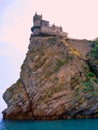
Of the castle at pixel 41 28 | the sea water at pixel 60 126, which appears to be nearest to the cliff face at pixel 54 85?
the castle at pixel 41 28

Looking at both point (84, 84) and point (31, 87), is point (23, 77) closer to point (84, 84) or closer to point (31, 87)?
point (31, 87)

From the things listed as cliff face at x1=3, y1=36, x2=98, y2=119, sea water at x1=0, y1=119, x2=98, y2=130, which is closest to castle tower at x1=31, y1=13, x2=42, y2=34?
cliff face at x1=3, y1=36, x2=98, y2=119

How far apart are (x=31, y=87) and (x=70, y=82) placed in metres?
8.55

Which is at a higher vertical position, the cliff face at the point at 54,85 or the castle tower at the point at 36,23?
the castle tower at the point at 36,23

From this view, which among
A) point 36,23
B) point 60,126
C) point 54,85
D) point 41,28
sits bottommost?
point 60,126

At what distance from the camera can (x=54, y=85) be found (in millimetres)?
55688

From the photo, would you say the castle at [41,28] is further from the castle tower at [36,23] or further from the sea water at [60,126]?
the sea water at [60,126]

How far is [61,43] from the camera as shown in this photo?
202 feet

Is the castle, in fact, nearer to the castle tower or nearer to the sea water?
the castle tower

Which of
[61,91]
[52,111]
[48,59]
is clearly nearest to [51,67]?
[48,59]

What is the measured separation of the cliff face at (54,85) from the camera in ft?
172

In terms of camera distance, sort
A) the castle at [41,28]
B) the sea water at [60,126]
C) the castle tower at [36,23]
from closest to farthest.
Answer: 1. the sea water at [60,126]
2. the castle at [41,28]
3. the castle tower at [36,23]

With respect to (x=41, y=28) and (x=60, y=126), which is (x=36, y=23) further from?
(x=60, y=126)

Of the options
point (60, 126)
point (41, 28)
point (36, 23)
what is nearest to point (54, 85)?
point (60, 126)
